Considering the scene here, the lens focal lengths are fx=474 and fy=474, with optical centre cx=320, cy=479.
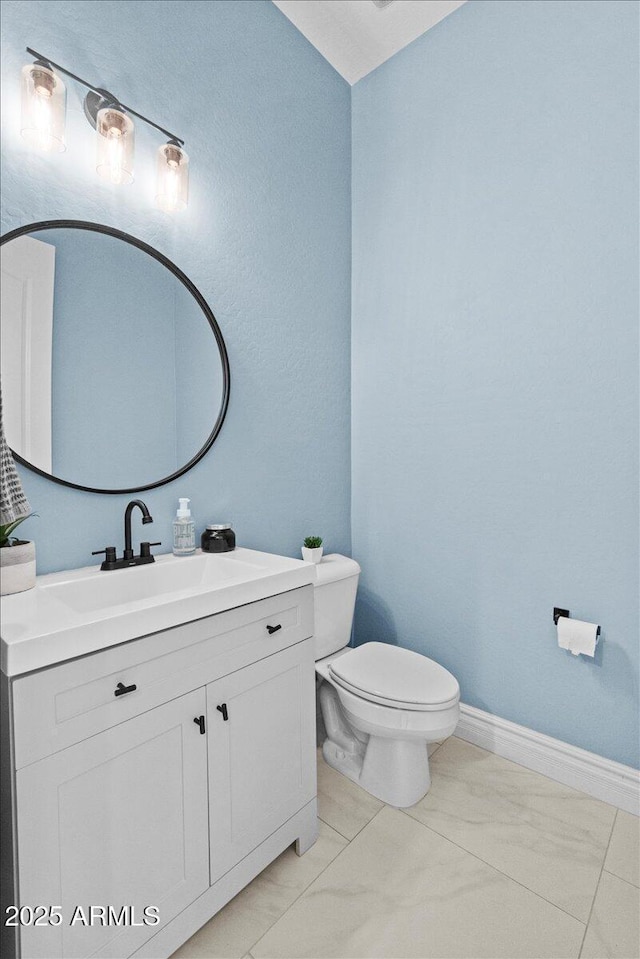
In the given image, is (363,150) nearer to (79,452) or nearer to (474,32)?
(474,32)

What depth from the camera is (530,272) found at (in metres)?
1.71

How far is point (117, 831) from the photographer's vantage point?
950mm

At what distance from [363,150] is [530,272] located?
3.49ft

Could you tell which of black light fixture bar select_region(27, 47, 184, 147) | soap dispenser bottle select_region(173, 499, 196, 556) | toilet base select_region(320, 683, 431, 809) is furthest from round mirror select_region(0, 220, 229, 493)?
toilet base select_region(320, 683, 431, 809)

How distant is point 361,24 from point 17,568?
7.90ft

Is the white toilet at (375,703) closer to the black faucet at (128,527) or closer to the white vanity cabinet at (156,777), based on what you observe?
the white vanity cabinet at (156,777)

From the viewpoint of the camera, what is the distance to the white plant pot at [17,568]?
3.49 feet

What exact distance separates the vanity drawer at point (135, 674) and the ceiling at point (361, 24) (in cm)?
225

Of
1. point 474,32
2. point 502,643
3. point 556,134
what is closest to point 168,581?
point 502,643

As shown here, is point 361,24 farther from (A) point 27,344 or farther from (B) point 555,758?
(B) point 555,758

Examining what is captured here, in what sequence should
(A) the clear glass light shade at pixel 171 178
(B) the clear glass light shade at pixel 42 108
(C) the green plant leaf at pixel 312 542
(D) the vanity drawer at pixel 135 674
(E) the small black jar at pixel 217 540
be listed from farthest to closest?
(C) the green plant leaf at pixel 312 542, (E) the small black jar at pixel 217 540, (A) the clear glass light shade at pixel 171 178, (B) the clear glass light shade at pixel 42 108, (D) the vanity drawer at pixel 135 674

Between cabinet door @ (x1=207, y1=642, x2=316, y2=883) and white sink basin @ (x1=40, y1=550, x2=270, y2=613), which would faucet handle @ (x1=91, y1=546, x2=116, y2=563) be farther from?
cabinet door @ (x1=207, y1=642, x2=316, y2=883)

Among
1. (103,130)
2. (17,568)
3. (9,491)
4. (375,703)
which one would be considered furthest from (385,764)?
(103,130)

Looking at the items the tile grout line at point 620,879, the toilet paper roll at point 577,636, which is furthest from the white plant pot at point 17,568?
the tile grout line at point 620,879
